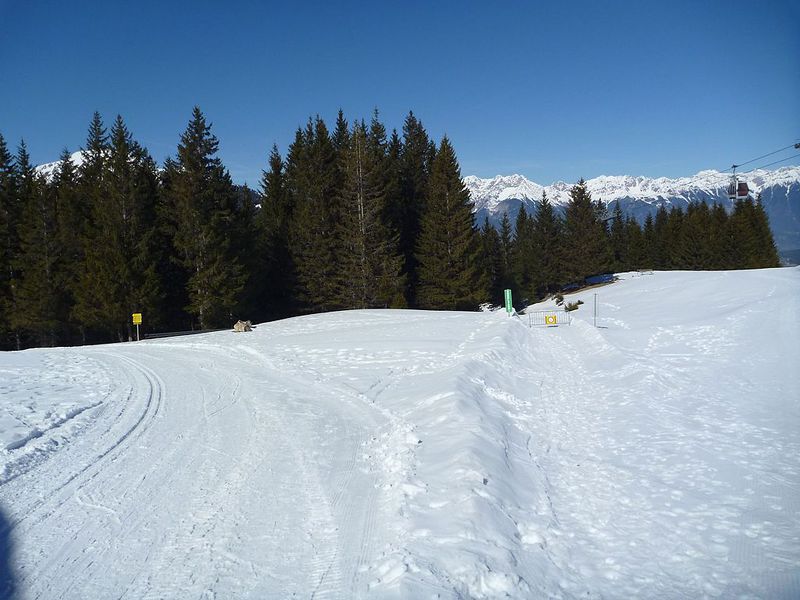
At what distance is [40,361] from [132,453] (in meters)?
11.7

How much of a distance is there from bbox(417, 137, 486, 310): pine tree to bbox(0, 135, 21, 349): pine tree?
29289mm

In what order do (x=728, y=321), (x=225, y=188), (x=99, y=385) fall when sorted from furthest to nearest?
(x=225, y=188) → (x=728, y=321) → (x=99, y=385)

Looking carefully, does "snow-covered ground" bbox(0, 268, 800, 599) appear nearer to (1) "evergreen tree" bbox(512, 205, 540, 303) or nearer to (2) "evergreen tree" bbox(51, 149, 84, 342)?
(2) "evergreen tree" bbox(51, 149, 84, 342)

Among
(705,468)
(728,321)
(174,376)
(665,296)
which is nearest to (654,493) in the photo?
(705,468)

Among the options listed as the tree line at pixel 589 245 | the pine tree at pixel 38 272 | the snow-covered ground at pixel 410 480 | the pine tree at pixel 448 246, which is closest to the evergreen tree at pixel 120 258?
the pine tree at pixel 38 272

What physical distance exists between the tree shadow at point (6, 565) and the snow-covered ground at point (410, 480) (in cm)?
2

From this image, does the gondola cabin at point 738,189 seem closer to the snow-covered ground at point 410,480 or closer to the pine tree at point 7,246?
the snow-covered ground at point 410,480

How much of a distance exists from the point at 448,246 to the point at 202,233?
18.2 meters

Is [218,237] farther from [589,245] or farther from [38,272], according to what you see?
[589,245]

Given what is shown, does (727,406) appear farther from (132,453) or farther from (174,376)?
(174,376)

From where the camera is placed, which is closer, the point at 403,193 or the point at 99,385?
the point at 99,385

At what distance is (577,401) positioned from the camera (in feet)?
32.8

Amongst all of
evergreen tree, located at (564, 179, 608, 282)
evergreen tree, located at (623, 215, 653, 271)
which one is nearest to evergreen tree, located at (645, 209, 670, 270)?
evergreen tree, located at (623, 215, 653, 271)

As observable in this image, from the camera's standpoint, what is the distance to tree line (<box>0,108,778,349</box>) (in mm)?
31406
